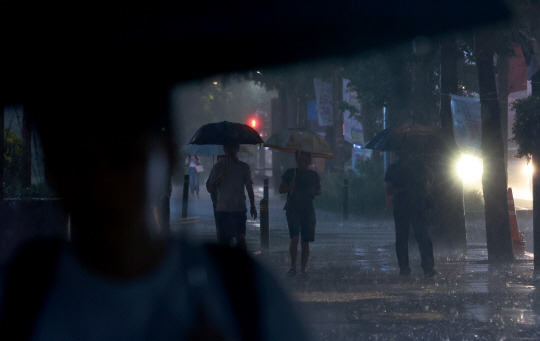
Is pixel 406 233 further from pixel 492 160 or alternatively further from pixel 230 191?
pixel 230 191

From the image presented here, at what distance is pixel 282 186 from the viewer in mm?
13125

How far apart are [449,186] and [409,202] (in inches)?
166

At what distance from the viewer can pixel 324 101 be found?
36.2 meters

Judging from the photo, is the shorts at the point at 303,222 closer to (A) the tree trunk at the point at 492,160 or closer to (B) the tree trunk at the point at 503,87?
(A) the tree trunk at the point at 492,160

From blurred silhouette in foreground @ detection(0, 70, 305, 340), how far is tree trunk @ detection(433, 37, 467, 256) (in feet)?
14.0

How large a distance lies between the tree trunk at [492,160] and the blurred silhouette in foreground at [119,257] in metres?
3.85

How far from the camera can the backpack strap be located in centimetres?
958

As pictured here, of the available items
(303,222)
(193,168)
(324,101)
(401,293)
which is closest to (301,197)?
(303,222)

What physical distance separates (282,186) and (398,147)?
219 centimetres

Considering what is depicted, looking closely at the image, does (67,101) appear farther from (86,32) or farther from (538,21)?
(538,21)

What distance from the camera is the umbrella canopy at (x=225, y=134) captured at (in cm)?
1334

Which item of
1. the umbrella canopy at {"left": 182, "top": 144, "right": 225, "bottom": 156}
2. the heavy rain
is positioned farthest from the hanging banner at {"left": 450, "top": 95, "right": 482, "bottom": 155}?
the umbrella canopy at {"left": 182, "top": 144, "right": 225, "bottom": 156}

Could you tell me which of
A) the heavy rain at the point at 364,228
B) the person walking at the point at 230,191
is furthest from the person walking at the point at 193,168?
the person walking at the point at 230,191

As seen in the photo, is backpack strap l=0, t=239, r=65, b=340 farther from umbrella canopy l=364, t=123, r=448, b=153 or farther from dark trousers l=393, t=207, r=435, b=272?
umbrella canopy l=364, t=123, r=448, b=153
